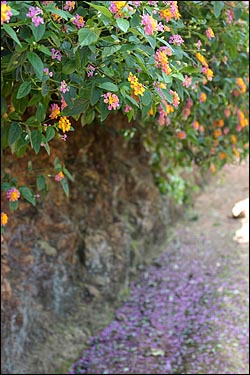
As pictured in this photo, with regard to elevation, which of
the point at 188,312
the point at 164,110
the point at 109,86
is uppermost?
the point at 109,86

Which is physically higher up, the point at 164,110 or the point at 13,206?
the point at 164,110

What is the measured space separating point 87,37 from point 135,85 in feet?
0.61

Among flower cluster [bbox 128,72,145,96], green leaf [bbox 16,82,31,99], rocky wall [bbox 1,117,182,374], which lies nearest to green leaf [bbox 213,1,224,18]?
flower cluster [bbox 128,72,145,96]

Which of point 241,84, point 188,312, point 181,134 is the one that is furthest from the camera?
point 188,312

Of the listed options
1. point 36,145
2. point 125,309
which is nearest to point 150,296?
point 125,309

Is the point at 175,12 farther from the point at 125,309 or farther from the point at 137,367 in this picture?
the point at 125,309

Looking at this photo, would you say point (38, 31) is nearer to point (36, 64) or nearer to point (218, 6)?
point (36, 64)

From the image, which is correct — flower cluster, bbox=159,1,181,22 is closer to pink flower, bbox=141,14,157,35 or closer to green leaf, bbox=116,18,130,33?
pink flower, bbox=141,14,157,35

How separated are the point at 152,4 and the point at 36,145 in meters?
Result: 0.52

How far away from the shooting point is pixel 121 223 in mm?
4148

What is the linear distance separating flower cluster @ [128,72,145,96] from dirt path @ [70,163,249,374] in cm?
242

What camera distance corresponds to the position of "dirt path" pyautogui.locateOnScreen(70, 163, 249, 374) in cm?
354

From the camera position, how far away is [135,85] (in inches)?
57.1

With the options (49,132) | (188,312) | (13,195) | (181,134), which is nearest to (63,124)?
(49,132)
